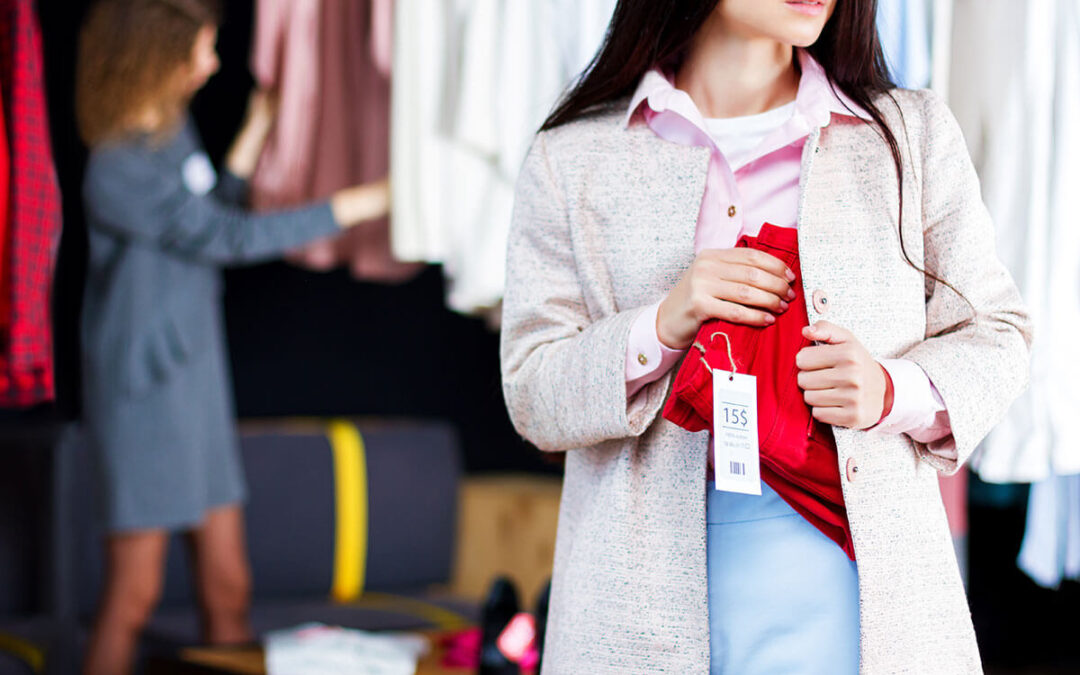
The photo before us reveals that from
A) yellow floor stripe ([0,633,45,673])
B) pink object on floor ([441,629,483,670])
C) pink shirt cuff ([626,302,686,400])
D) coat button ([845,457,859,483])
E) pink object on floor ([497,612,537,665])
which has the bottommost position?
yellow floor stripe ([0,633,45,673])

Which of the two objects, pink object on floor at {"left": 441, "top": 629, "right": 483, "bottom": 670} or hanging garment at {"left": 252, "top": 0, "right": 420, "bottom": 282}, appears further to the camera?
hanging garment at {"left": 252, "top": 0, "right": 420, "bottom": 282}

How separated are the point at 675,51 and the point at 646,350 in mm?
335

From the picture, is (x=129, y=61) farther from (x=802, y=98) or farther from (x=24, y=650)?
(x=802, y=98)

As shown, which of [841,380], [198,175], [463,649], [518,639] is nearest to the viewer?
[841,380]

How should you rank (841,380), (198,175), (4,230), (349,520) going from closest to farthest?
(841,380) < (4,230) < (198,175) < (349,520)

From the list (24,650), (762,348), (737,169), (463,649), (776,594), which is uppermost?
(737,169)

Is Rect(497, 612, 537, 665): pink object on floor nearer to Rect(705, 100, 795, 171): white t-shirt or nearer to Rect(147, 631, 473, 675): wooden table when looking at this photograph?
Rect(147, 631, 473, 675): wooden table

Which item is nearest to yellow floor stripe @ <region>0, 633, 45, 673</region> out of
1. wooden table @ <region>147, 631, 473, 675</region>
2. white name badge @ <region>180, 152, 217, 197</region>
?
wooden table @ <region>147, 631, 473, 675</region>

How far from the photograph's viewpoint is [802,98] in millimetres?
1134

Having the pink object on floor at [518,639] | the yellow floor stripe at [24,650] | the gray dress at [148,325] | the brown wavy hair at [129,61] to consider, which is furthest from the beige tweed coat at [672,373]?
the yellow floor stripe at [24,650]

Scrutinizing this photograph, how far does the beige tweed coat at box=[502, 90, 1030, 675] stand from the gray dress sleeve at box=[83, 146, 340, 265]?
1.64 meters

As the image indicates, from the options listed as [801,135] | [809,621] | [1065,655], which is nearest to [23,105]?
[801,135]

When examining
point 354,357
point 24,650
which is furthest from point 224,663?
point 354,357

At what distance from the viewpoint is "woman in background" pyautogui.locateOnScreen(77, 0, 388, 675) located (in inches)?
107
